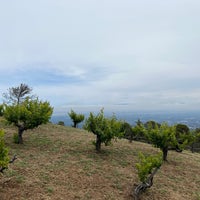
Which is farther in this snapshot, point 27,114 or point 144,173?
point 27,114

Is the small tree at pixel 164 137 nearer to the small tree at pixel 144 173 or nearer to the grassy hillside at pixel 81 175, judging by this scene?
the grassy hillside at pixel 81 175

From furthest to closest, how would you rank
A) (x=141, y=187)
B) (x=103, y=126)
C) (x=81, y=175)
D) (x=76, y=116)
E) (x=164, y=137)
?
1. (x=76, y=116)
2. (x=164, y=137)
3. (x=103, y=126)
4. (x=81, y=175)
5. (x=141, y=187)

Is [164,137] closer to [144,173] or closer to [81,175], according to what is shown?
[144,173]

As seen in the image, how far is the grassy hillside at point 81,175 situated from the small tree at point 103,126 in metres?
1.43

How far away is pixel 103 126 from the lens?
19.1 meters

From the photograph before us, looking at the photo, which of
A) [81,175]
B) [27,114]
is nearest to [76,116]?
[27,114]

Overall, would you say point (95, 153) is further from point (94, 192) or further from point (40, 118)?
point (94, 192)

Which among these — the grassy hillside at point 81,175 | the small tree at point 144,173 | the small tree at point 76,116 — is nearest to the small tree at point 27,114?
the grassy hillside at point 81,175

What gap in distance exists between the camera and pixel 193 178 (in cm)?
1808

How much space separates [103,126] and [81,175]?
15.6ft

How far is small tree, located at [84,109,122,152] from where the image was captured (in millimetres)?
18812

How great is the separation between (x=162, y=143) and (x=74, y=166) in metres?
7.27

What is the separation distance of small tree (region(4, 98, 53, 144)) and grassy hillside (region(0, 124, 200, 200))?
60.6 inches

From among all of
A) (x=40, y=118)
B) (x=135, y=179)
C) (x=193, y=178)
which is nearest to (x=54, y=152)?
(x=40, y=118)
